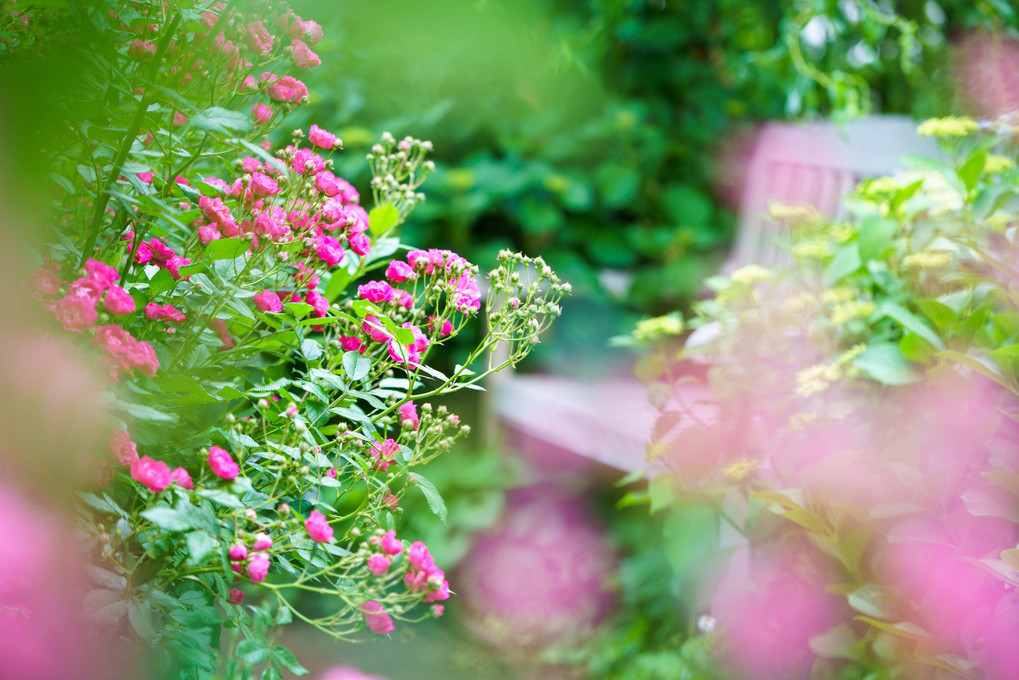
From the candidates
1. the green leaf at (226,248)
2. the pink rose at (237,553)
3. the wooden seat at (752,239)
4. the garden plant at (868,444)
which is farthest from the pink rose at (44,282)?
the wooden seat at (752,239)

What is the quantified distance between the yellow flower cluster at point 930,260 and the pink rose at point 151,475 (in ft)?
3.57

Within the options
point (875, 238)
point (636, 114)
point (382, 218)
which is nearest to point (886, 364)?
point (875, 238)

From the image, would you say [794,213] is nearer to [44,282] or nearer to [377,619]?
[377,619]

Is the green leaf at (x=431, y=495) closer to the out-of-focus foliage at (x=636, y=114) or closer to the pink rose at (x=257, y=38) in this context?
the pink rose at (x=257, y=38)

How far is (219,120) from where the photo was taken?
1.66ft

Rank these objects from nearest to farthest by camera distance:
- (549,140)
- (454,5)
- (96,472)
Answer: (454,5) < (96,472) < (549,140)

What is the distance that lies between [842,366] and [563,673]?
97 centimetres

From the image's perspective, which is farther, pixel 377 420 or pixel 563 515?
pixel 563 515

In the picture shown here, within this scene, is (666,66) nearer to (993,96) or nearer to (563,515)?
(993,96)

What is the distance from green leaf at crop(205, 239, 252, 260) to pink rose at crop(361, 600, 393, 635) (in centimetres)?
28

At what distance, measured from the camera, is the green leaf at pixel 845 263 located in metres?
1.27

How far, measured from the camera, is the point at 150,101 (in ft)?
1.64

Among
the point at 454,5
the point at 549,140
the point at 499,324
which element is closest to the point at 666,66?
the point at 549,140

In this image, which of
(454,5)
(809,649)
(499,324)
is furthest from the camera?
(809,649)
